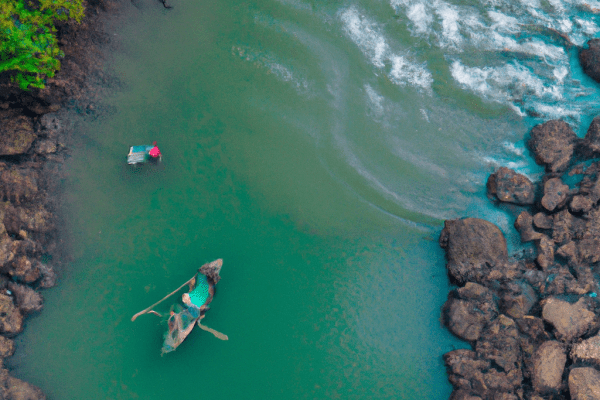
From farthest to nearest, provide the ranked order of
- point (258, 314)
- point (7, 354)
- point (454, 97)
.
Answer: point (454, 97), point (258, 314), point (7, 354)

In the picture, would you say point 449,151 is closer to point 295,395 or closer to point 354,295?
point 354,295

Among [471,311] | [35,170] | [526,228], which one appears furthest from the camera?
[35,170]

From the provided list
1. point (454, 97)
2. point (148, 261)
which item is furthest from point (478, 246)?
point (148, 261)

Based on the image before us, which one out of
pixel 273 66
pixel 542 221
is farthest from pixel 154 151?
pixel 542 221

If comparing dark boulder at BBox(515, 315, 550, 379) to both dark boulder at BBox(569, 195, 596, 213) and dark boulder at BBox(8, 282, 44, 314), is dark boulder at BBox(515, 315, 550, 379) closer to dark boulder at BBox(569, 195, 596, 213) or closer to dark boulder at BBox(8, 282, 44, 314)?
dark boulder at BBox(569, 195, 596, 213)

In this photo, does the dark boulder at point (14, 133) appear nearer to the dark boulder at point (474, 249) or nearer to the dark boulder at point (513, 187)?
the dark boulder at point (474, 249)

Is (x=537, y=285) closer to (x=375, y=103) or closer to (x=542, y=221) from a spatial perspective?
(x=542, y=221)
